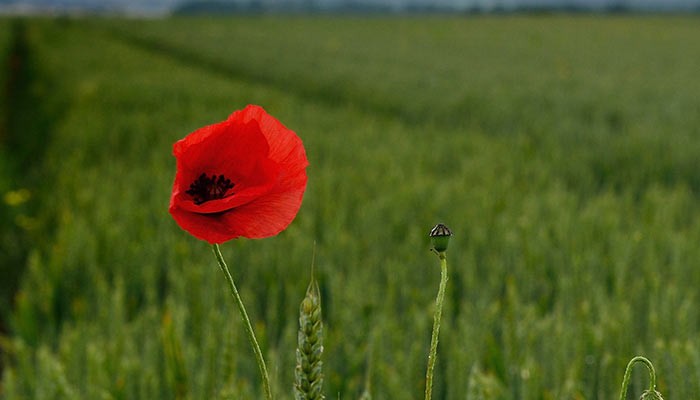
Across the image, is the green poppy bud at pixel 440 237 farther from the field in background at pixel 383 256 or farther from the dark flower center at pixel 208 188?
the field in background at pixel 383 256

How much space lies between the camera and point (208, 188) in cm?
50

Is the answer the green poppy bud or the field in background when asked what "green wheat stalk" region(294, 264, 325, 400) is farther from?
the field in background

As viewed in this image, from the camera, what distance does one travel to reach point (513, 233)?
2.06 m

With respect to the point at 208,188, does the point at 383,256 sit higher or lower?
lower

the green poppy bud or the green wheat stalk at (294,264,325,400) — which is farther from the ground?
the green poppy bud

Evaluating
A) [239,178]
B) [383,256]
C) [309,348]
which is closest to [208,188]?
[239,178]

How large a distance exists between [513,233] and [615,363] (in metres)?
0.90

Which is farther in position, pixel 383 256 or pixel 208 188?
pixel 383 256

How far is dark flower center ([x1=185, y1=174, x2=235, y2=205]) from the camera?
50cm

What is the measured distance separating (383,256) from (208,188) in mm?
1618

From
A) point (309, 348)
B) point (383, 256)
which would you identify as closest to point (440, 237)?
point (309, 348)

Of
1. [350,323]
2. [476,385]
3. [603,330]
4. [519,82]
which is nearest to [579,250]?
[603,330]

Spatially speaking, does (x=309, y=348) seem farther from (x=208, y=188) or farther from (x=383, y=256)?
(x=383, y=256)

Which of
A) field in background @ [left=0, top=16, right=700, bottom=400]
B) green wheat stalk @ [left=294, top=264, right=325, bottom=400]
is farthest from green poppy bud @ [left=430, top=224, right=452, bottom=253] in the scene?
field in background @ [left=0, top=16, right=700, bottom=400]
